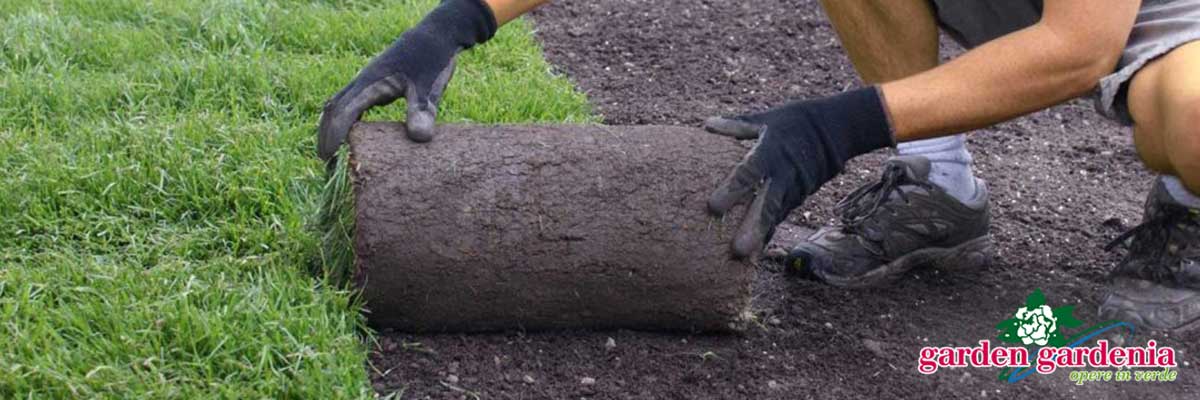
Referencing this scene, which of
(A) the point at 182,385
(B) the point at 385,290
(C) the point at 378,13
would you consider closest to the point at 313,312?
(B) the point at 385,290

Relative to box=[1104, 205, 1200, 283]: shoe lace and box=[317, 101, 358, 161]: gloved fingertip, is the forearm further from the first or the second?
box=[1104, 205, 1200, 283]: shoe lace

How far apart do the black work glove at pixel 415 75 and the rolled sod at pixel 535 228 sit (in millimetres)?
48

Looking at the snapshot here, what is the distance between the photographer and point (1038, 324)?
2.89m

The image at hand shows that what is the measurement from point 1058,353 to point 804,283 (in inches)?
21.8

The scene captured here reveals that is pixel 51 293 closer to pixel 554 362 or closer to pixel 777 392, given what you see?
pixel 554 362

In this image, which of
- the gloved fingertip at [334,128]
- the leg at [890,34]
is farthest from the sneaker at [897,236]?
the gloved fingertip at [334,128]

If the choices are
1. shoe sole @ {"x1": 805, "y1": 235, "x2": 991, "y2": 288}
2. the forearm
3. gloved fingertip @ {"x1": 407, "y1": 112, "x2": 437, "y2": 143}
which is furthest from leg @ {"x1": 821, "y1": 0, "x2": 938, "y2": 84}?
gloved fingertip @ {"x1": 407, "y1": 112, "x2": 437, "y2": 143}

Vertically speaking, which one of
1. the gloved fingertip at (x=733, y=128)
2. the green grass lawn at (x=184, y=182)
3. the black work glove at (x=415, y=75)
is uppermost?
the black work glove at (x=415, y=75)

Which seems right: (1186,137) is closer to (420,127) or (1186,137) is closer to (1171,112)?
(1171,112)

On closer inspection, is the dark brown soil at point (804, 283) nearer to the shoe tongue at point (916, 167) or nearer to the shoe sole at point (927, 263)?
the shoe sole at point (927, 263)

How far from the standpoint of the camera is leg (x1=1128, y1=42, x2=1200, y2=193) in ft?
8.11

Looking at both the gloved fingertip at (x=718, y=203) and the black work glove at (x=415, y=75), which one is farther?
the black work glove at (x=415, y=75)

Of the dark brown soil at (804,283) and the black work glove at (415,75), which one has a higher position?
the black work glove at (415,75)

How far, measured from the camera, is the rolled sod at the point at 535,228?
2.48m
